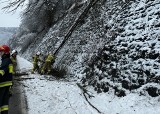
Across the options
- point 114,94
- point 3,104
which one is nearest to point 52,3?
point 114,94

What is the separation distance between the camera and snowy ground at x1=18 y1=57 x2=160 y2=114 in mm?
8368

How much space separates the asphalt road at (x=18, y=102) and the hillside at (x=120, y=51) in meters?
3.02

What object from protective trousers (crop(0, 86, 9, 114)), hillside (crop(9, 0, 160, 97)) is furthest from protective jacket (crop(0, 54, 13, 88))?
hillside (crop(9, 0, 160, 97))

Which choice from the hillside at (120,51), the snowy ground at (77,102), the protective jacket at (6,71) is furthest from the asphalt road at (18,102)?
the hillside at (120,51)

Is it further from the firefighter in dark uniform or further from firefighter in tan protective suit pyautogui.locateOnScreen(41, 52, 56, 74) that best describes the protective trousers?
firefighter in tan protective suit pyautogui.locateOnScreen(41, 52, 56, 74)

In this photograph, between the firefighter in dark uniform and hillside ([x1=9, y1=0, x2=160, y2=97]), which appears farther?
hillside ([x1=9, y1=0, x2=160, y2=97])

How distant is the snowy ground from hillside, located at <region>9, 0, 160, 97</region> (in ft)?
1.12

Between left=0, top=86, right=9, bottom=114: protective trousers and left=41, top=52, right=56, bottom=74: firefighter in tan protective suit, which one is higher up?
left=0, top=86, right=9, bottom=114: protective trousers

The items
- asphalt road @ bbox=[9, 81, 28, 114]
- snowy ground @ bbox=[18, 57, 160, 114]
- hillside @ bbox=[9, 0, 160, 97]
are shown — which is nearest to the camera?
snowy ground @ bbox=[18, 57, 160, 114]

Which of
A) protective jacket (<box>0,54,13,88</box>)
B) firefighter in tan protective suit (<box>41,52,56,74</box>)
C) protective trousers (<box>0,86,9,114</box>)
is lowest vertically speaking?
firefighter in tan protective suit (<box>41,52,56,74</box>)

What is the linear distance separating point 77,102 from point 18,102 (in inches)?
86.1

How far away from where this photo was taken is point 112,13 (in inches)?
575

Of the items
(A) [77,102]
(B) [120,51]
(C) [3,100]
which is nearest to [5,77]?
(C) [3,100]

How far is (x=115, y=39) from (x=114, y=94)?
2968mm
